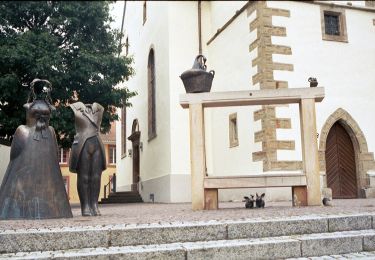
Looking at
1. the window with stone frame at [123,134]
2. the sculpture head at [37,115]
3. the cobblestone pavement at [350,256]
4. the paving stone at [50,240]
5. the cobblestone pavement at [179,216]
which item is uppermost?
the window with stone frame at [123,134]

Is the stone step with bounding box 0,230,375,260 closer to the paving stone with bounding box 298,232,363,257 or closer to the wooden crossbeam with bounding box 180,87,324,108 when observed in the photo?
the paving stone with bounding box 298,232,363,257

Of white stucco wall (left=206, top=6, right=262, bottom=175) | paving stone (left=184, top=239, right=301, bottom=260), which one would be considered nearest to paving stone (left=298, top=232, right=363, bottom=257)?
paving stone (left=184, top=239, right=301, bottom=260)

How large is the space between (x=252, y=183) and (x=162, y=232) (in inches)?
169

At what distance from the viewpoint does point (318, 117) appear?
13773 millimetres

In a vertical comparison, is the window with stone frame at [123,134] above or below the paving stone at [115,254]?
above

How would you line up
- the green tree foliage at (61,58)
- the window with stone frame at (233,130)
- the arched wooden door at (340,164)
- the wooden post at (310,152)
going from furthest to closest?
the window with stone frame at (233,130)
the arched wooden door at (340,164)
the green tree foliage at (61,58)
the wooden post at (310,152)

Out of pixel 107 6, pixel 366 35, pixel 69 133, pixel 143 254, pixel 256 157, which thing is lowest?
pixel 143 254

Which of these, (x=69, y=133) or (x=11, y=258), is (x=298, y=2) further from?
(x=11, y=258)

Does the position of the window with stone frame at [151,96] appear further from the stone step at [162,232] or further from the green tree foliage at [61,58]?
the stone step at [162,232]

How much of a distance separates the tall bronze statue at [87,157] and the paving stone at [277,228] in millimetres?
3131

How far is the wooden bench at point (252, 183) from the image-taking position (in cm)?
896

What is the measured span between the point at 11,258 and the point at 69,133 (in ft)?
33.6

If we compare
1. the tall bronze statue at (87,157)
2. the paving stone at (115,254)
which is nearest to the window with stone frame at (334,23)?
the tall bronze statue at (87,157)

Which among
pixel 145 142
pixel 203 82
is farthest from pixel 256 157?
pixel 145 142
